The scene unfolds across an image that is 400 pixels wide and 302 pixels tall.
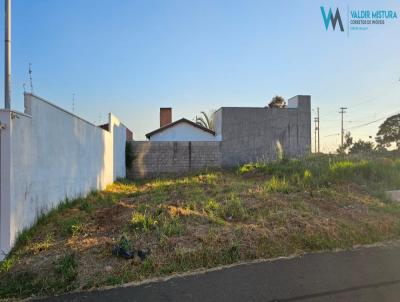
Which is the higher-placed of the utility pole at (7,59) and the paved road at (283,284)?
the utility pole at (7,59)

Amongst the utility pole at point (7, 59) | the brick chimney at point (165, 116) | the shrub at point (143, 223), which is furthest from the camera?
the brick chimney at point (165, 116)

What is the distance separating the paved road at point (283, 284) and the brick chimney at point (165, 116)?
2632 cm

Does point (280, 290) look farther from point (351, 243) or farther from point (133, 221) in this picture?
point (133, 221)

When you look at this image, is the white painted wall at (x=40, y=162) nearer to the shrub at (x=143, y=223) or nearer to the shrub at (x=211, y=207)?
the shrub at (x=143, y=223)

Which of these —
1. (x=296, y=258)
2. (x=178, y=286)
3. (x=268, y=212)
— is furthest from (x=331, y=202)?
(x=178, y=286)

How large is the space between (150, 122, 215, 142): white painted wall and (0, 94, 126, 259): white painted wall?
15.0m

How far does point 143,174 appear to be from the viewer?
65.7 feet

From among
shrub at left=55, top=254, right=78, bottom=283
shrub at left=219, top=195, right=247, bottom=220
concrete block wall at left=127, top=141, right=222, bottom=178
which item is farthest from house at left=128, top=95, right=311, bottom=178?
shrub at left=55, top=254, right=78, bottom=283

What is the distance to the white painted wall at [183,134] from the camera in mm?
26875

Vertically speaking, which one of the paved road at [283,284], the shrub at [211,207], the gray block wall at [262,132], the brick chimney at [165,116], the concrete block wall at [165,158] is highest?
the brick chimney at [165,116]

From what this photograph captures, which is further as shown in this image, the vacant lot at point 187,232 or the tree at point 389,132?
the tree at point 389,132

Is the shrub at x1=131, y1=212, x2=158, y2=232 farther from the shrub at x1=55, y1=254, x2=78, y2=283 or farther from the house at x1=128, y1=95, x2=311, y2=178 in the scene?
the house at x1=128, y1=95, x2=311, y2=178

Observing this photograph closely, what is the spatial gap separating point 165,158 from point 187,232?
46.2ft

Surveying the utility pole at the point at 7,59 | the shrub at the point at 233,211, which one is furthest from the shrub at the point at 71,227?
the shrub at the point at 233,211
